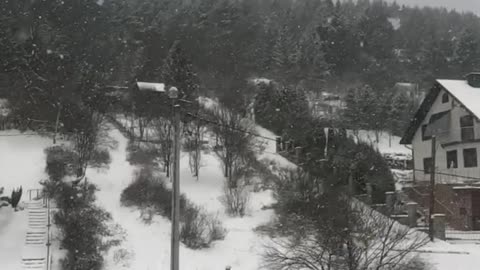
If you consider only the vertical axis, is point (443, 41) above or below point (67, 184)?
above

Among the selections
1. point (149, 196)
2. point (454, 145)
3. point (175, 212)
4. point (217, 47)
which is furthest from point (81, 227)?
point (217, 47)

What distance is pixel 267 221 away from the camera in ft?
96.7

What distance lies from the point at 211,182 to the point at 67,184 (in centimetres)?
909

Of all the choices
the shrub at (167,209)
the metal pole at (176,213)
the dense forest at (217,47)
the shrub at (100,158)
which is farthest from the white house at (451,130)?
→ the metal pole at (176,213)

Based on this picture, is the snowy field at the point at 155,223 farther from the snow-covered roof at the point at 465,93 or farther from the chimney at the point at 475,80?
the chimney at the point at 475,80

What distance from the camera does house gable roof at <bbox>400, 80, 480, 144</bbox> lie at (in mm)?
35688

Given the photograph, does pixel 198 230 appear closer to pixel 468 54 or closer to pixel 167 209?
pixel 167 209

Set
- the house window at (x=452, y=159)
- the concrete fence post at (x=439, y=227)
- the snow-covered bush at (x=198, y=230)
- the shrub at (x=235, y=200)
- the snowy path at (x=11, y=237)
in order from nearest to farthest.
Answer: the snowy path at (x=11, y=237) → the snow-covered bush at (x=198, y=230) → the concrete fence post at (x=439, y=227) → the shrub at (x=235, y=200) → the house window at (x=452, y=159)

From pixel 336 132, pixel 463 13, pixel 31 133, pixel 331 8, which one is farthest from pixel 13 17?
pixel 463 13

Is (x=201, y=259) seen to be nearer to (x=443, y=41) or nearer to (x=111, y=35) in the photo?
(x=111, y=35)

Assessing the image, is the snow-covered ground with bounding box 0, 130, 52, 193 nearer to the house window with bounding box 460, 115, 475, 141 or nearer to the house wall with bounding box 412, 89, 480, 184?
the house wall with bounding box 412, 89, 480, 184

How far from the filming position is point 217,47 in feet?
215

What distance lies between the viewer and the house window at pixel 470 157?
3572 cm

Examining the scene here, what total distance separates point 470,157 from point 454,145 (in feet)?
5.75
